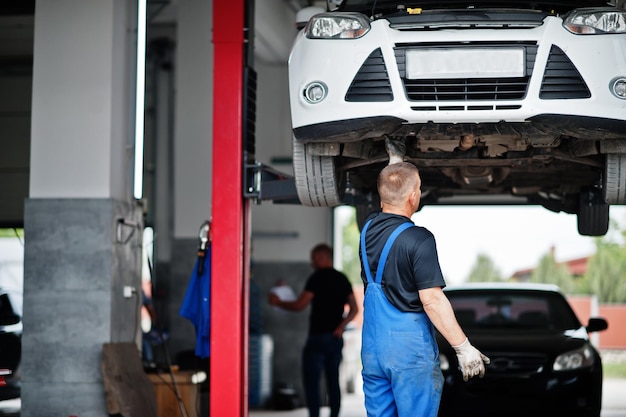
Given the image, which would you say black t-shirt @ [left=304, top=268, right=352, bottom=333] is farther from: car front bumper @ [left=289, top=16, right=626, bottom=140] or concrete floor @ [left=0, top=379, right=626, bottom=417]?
car front bumper @ [left=289, top=16, right=626, bottom=140]

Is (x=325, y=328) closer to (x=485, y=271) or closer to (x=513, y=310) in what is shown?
(x=513, y=310)

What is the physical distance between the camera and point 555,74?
509cm

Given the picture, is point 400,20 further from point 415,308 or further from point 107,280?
point 107,280

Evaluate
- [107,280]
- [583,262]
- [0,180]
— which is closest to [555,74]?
[107,280]

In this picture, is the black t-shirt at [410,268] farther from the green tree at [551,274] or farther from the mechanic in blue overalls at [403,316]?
the green tree at [551,274]

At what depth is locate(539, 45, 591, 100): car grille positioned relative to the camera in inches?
200

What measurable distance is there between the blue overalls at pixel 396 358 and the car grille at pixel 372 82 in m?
0.98

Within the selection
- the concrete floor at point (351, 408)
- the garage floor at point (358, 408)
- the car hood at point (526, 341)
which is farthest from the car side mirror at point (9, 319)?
the car hood at point (526, 341)

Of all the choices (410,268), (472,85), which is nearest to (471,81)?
(472,85)

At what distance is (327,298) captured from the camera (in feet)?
28.9

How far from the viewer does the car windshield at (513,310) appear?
8.30m

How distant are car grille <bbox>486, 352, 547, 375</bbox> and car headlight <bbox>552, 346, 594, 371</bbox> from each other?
104mm

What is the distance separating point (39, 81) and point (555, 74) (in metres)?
3.77

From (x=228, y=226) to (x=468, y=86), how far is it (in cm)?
190
